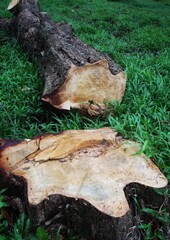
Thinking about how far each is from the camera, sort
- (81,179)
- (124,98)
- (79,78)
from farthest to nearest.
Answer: (124,98), (79,78), (81,179)

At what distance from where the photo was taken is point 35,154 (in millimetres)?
2113

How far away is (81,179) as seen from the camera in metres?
1.87

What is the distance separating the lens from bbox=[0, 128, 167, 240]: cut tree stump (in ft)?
5.68

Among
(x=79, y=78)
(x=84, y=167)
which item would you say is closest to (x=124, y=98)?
(x=79, y=78)

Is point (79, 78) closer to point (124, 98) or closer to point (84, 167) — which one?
point (124, 98)

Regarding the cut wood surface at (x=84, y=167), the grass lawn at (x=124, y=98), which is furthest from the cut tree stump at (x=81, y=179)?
the grass lawn at (x=124, y=98)

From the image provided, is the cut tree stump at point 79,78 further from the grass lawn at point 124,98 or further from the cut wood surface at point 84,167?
the cut wood surface at point 84,167

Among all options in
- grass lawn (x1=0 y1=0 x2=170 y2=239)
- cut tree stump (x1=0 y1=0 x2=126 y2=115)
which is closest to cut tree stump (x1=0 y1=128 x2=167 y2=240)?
grass lawn (x1=0 y1=0 x2=170 y2=239)

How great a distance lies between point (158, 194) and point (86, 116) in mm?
1201

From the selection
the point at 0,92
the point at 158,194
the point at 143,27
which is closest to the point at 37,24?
the point at 0,92

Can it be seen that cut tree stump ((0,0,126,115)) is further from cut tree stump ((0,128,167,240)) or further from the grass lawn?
cut tree stump ((0,128,167,240))

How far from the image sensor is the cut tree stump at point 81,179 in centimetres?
173

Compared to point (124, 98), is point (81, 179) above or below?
above

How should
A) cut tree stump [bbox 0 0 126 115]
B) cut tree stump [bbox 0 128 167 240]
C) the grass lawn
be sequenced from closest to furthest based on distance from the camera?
1. cut tree stump [bbox 0 128 167 240]
2. the grass lawn
3. cut tree stump [bbox 0 0 126 115]
